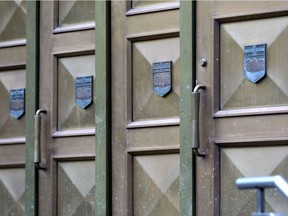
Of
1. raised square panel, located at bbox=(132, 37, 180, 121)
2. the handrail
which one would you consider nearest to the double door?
raised square panel, located at bbox=(132, 37, 180, 121)

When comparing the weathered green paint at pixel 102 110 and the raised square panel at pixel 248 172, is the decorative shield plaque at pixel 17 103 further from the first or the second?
the raised square panel at pixel 248 172

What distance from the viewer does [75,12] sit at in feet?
20.7

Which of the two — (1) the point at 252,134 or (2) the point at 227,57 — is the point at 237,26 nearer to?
(2) the point at 227,57

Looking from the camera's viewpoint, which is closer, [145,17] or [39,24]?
[145,17]

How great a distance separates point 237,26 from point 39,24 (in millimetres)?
1542

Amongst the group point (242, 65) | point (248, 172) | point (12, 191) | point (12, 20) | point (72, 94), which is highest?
point (12, 20)

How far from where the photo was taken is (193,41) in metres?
5.66

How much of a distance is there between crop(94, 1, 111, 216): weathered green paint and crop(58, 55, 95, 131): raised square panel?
0.36ft

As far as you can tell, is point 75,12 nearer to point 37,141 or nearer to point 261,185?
point 37,141

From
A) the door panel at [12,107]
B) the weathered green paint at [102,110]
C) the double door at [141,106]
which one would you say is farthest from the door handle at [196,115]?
the door panel at [12,107]

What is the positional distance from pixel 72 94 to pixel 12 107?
520mm

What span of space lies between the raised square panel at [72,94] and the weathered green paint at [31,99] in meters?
0.19

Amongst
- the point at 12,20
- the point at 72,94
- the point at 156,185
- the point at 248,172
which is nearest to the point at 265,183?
the point at 248,172

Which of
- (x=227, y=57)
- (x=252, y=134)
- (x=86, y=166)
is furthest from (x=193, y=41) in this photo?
(x=86, y=166)
